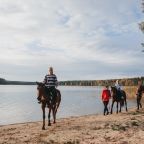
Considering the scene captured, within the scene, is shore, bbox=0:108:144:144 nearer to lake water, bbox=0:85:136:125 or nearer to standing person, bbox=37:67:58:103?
standing person, bbox=37:67:58:103

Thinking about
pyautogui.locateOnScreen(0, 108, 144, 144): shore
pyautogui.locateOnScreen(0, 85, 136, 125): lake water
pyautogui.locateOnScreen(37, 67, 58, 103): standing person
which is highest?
pyautogui.locateOnScreen(37, 67, 58, 103): standing person

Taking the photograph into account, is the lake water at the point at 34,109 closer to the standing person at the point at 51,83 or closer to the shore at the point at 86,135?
the standing person at the point at 51,83

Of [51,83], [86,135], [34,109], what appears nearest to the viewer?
[86,135]

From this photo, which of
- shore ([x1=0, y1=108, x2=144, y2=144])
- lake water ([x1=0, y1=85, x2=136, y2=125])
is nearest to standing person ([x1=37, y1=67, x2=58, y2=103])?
shore ([x1=0, y1=108, x2=144, y2=144])

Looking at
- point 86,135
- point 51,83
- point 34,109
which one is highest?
point 51,83

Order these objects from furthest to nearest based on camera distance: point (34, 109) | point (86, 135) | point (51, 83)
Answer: point (34, 109) → point (51, 83) → point (86, 135)

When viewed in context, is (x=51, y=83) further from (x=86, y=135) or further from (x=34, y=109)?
(x=34, y=109)

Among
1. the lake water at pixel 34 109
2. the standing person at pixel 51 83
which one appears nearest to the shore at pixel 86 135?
the standing person at pixel 51 83

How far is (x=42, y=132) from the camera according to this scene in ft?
63.8

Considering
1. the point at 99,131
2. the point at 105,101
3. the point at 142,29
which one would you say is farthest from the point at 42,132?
the point at 142,29

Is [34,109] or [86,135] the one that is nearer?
[86,135]

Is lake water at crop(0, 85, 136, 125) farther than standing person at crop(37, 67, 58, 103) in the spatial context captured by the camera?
Yes

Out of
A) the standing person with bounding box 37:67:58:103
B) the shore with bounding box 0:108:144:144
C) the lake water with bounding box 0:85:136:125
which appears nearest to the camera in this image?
the shore with bounding box 0:108:144:144

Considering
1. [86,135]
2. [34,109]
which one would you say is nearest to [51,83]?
[86,135]
